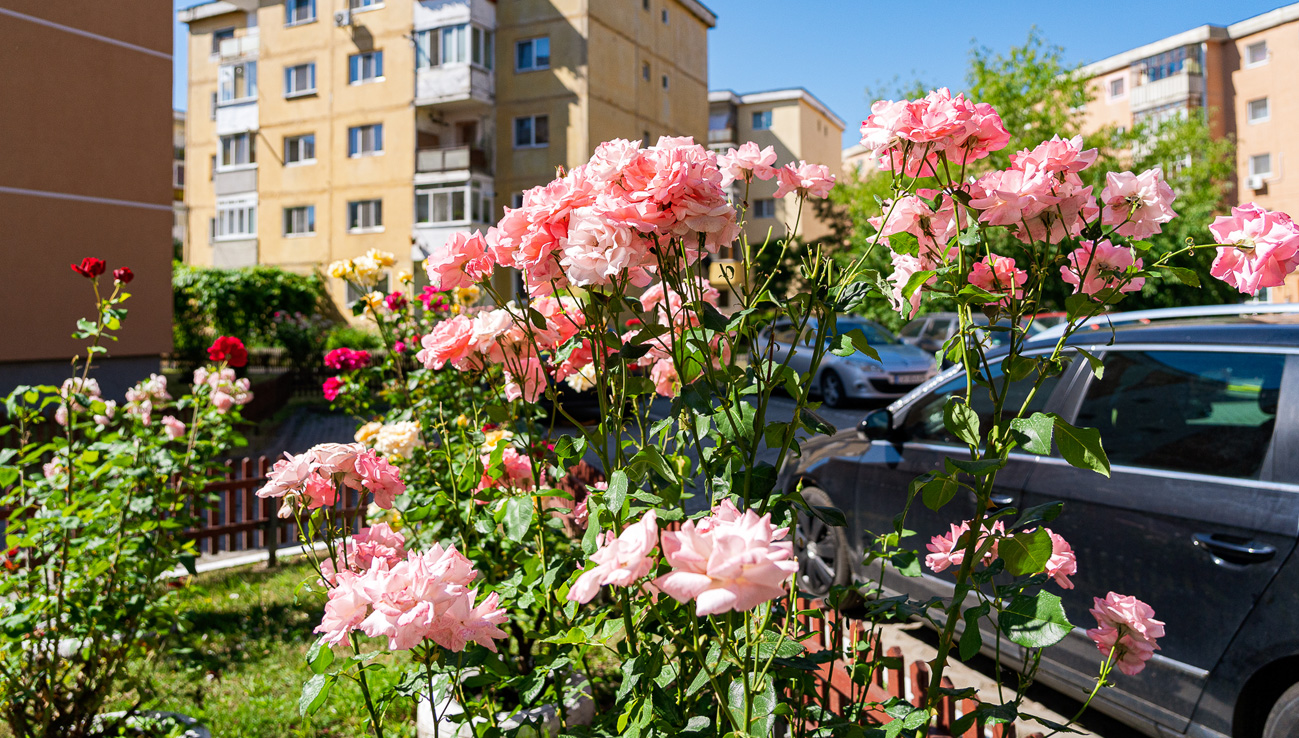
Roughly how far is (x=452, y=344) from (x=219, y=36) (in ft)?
129

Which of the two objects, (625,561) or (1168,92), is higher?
(1168,92)

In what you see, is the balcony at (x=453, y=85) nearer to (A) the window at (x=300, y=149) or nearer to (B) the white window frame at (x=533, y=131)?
(B) the white window frame at (x=533, y=131)

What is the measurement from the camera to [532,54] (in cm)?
2798

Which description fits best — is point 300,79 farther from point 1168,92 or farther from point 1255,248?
point 1168,92

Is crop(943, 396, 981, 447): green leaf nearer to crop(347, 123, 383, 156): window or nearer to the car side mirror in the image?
the car side mirror

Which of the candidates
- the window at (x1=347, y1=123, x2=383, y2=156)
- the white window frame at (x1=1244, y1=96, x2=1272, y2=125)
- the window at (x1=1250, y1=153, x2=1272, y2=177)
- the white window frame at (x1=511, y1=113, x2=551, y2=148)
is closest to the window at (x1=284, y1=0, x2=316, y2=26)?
the window at (x1=347, y1=123, x2=383, y2=156)

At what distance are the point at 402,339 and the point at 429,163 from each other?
24558mm

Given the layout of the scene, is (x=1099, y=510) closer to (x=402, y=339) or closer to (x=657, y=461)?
(x=657, y=461)

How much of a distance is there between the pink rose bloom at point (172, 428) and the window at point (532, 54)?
84.8 feet

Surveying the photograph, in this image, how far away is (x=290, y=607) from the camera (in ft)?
17.3

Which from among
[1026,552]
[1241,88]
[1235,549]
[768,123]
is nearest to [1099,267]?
[1026,552]

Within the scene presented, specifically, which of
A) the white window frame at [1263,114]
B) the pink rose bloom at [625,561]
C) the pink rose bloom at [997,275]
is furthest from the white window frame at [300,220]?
the white window frame at [1263,114]

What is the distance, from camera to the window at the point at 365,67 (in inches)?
1136

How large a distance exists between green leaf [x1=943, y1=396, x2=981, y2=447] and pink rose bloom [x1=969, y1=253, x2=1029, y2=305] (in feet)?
0.92
